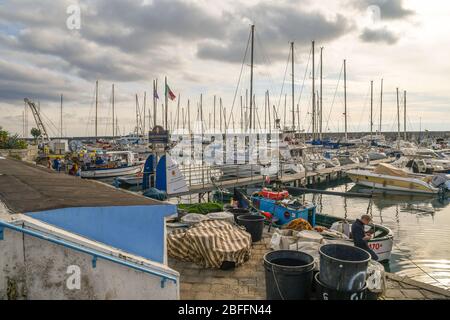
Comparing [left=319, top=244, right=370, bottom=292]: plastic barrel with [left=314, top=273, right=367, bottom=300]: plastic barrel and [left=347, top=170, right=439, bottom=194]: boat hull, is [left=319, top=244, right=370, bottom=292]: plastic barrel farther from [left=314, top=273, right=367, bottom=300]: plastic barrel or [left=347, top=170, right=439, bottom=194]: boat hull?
[left=347, top=170, right=439, bottom=194]: boat hull

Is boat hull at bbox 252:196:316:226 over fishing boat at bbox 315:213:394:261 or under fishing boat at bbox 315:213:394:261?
over

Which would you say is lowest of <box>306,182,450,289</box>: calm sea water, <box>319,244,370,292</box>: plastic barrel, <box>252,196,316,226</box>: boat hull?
<box>306,182,450,289</box>: calm sea water

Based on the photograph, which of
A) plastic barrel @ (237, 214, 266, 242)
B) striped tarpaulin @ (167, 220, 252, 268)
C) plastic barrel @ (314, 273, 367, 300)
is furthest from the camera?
plastic barrel @ (237, 214, 266, 242)

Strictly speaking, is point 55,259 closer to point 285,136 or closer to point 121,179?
point 121,179

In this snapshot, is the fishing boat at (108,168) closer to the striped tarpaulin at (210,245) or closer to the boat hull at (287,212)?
the boat hull at (287,212)

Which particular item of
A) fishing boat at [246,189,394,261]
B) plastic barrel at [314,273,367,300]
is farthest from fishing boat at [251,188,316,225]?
plastic barrel at [314,273,367,300]

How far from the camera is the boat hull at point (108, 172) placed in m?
32.3

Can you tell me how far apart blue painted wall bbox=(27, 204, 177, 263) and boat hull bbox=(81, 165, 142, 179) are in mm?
28572

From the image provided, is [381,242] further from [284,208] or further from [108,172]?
[108,172]

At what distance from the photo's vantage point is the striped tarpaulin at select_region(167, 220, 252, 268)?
27.8 feet

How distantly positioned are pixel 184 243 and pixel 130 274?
3748 millimetres

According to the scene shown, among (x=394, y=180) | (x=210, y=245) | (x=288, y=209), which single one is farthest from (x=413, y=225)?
(x=210, y=245)

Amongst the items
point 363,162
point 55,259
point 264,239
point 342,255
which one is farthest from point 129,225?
point 363,162

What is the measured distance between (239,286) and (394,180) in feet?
94.0
